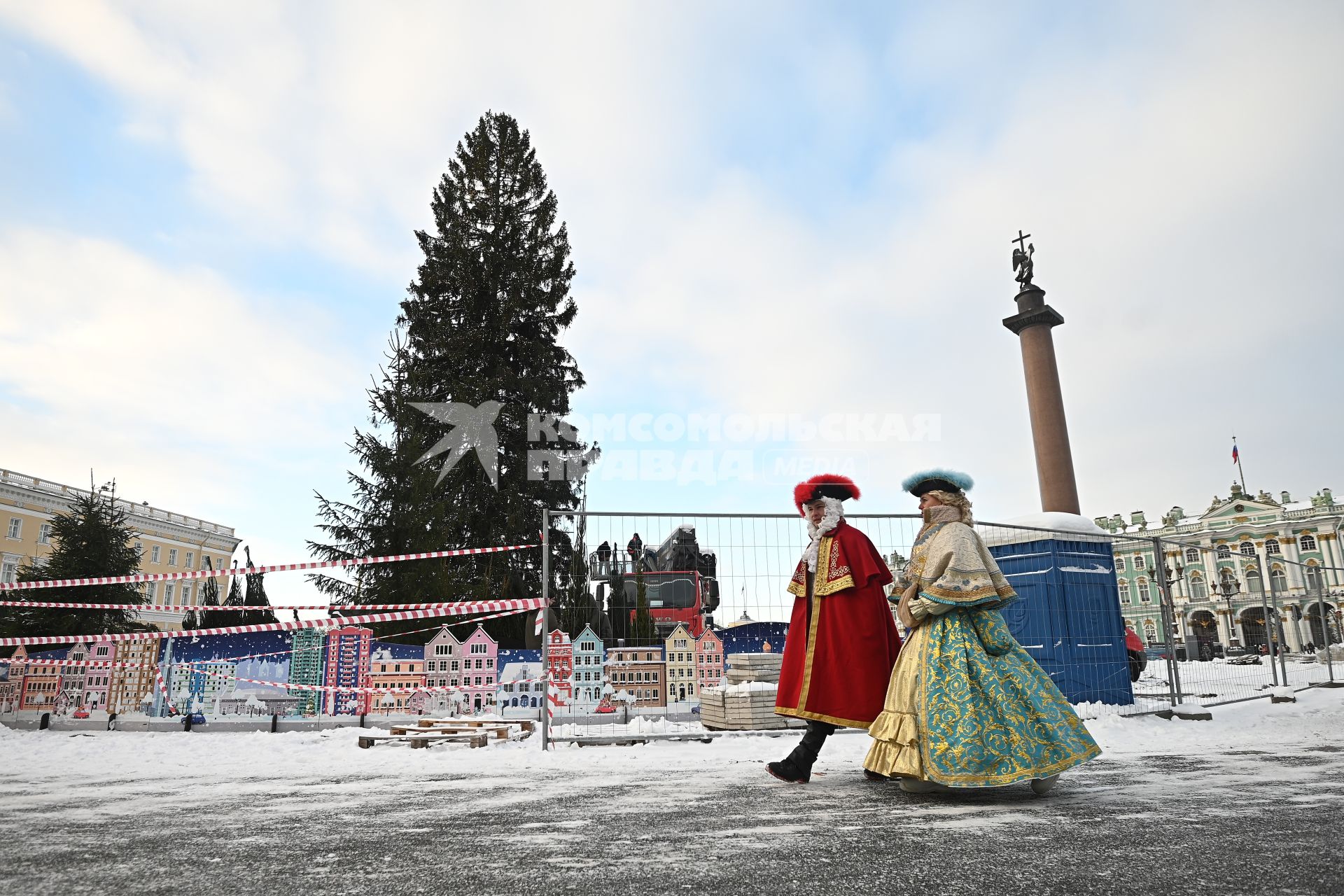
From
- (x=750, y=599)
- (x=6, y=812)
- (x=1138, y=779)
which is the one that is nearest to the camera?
(x=6, y=812)

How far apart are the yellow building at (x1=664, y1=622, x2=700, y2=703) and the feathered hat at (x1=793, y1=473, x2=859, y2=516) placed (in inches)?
142

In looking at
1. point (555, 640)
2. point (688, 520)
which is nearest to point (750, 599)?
point (688, 520)

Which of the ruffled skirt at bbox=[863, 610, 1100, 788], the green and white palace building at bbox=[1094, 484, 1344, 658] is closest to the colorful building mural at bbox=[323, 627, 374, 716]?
the ruffled skirt at bbox=[863, 610, 1100, 788]

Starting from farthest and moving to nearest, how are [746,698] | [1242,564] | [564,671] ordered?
[1242,564], [564,671], [746,698]

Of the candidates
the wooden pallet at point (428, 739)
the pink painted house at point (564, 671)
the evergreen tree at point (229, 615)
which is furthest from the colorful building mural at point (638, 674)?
the evergreen tree at point (229, 615)

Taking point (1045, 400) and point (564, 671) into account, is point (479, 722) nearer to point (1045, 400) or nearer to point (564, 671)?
point (564, 671)

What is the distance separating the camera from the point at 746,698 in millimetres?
7949

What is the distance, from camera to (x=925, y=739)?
3.97 metres

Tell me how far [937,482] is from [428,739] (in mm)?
5942

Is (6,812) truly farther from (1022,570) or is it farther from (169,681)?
(1022,570)

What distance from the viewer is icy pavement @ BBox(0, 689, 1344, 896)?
2320 millimetres

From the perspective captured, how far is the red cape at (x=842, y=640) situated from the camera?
15.1 feet

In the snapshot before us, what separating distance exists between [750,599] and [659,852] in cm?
527

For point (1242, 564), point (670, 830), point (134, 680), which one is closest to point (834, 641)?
point (670, 830)
